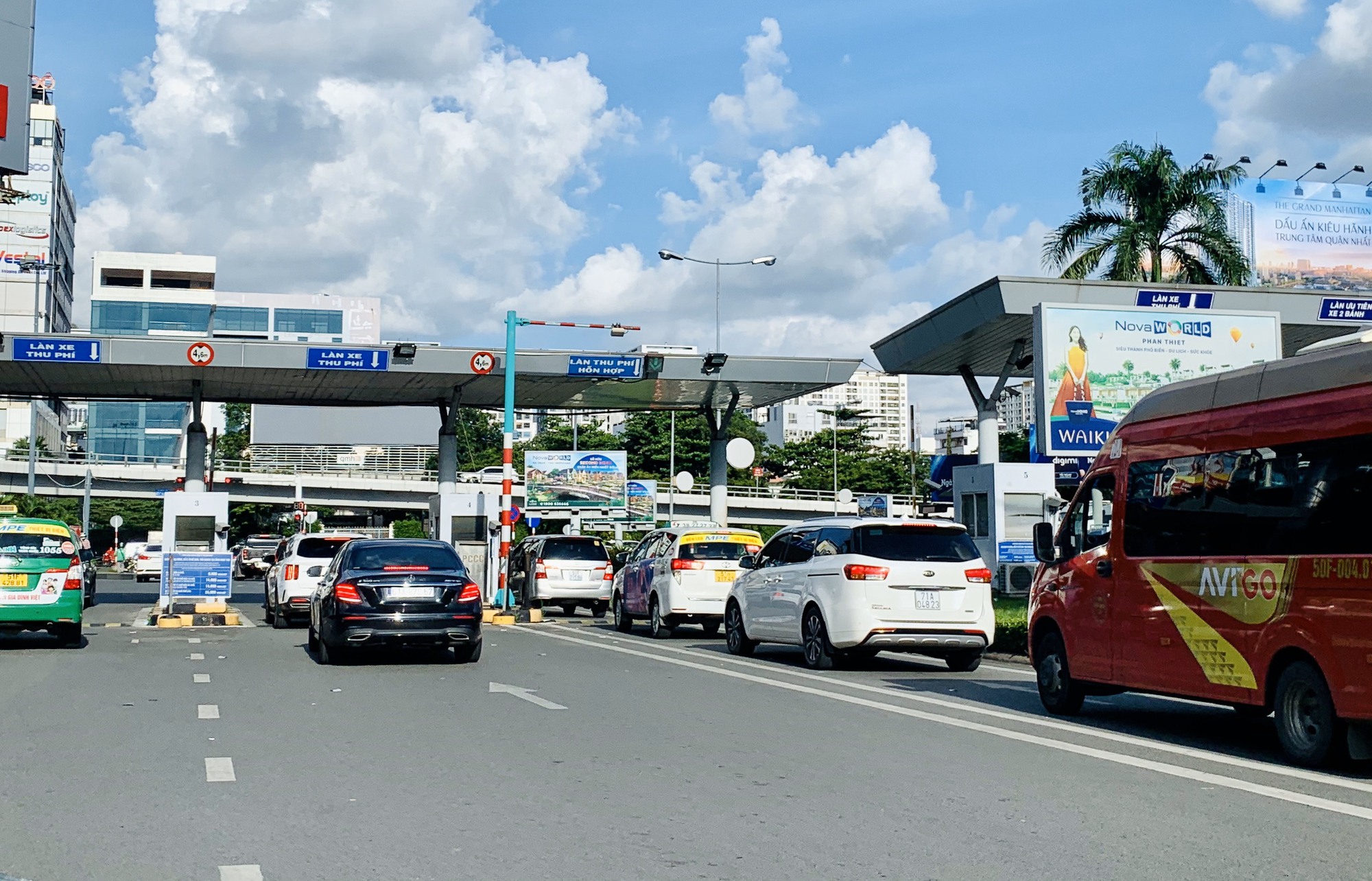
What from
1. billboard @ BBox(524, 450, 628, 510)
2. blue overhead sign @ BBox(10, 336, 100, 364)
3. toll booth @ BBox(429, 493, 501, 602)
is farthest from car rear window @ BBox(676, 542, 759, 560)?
billboard @ BBox(524, 450, 628, 510)

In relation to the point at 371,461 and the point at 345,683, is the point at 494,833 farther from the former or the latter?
the point at 371,461

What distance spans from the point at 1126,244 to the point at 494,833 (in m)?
32.5

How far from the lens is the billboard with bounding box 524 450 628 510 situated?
50312 mm

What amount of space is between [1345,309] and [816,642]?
20.9 m

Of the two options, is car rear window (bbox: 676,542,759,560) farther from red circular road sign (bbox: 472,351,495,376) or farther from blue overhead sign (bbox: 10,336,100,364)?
blue overhead sign (bbox: 10,336,100,364)

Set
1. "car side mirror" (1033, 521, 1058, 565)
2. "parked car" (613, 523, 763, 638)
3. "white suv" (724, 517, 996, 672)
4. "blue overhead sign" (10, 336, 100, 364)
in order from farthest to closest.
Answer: "blue overhead sign" (10, 336, 100, 364) < "parked car" (613, 523, 763, 638) < "white suv" (724, 517, 996, 672) < "car side mirror" (1033, 521, 1058, 565)

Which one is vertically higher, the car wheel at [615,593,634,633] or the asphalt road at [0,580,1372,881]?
the car wheel at [615,593,634,633]

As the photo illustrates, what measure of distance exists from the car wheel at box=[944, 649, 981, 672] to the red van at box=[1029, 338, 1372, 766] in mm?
3751

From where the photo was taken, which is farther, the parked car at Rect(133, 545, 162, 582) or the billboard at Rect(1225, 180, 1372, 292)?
the billboard at Rect(1225, 180, 1372, 292)

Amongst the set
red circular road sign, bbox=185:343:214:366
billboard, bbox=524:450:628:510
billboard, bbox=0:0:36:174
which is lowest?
billboard, bbox=524:450:628:510

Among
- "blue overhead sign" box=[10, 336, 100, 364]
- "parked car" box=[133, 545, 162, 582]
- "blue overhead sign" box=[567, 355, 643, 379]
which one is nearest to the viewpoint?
"blue overhead sign" box=[10, 336, 100, 364]

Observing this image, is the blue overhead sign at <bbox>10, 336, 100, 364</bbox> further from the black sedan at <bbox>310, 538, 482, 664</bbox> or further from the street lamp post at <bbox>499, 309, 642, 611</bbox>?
the black sedan at <bbox>310, 538, 482, 664</bbox>

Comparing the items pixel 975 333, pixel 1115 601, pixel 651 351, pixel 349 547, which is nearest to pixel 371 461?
pixel 651 351

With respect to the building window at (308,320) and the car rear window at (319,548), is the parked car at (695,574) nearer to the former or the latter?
the car rear window at (319,548)
